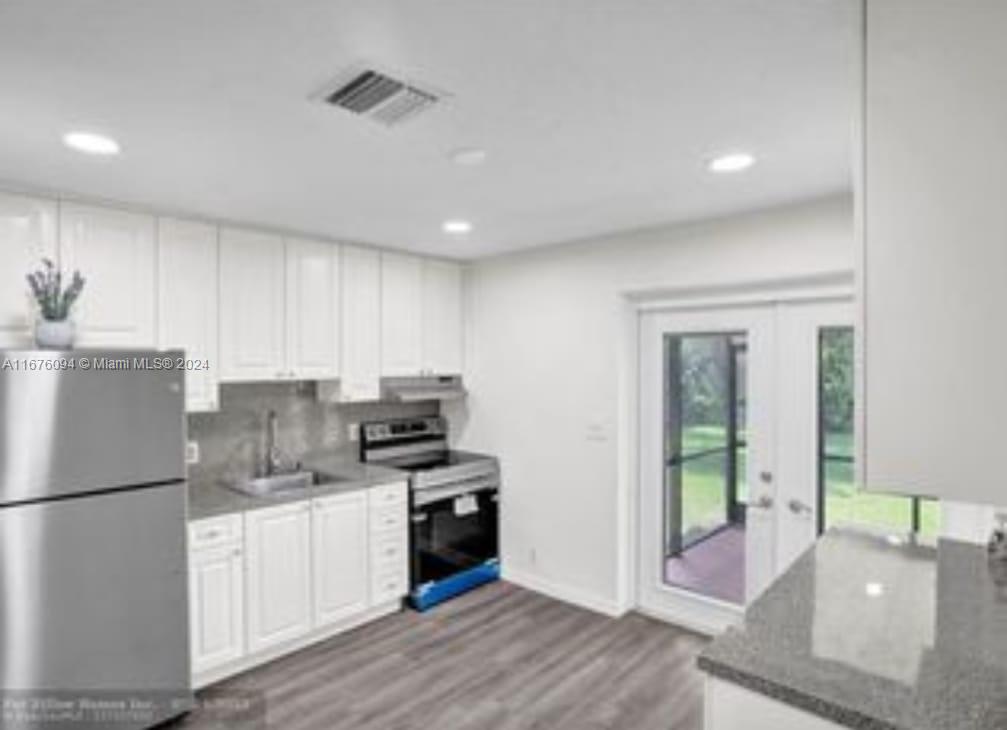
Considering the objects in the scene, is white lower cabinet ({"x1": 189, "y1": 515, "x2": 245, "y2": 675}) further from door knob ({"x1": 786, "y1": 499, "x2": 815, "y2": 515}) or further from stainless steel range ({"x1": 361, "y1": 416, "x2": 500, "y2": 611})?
door knob ({"x1": 786, "y1": 499, "x2": 815, "y2": 515})

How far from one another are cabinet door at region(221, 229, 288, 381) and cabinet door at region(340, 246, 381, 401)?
0.42m

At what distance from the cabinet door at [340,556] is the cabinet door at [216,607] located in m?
0.44

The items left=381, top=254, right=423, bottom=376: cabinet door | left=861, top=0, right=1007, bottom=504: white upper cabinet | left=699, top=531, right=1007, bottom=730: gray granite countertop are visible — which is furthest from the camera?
left=381, top=254, right=423, bottom=376: cabinet door

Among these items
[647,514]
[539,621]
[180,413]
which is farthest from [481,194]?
[539,621]

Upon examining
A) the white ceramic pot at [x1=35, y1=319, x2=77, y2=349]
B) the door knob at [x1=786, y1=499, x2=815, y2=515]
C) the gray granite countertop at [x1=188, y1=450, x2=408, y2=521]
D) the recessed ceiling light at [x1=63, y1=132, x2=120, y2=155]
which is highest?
the recessed ceiling light at [x1=63, y1=132, x2=120, y2=155]

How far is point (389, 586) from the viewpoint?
3.49 metres

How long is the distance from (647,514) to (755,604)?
207 cm

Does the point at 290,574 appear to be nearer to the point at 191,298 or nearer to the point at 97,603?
the point at 97,603

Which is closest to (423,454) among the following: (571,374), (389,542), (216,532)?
(389,542)

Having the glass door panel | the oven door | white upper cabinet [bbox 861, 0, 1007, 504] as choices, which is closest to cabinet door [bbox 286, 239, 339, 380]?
the oven door

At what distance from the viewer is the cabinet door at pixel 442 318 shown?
4066 mm

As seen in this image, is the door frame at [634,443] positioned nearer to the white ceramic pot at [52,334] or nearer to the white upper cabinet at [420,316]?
the white upper cabinet at [420,316]

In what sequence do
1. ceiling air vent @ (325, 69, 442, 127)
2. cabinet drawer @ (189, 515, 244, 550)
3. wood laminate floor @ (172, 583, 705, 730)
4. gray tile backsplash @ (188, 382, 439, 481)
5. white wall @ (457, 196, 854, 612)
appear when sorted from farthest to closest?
gray tile backsplash @ (188, 382, 439, 481)
white wall @ (457, 196, 854, 612)
cabinet drawer @ (189, 515, 244, 550)
wood laminate floor @ (172, 583, 705, 730)
ceiling air vent @ (325, 69, 442, 127)

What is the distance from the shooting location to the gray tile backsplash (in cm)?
330
